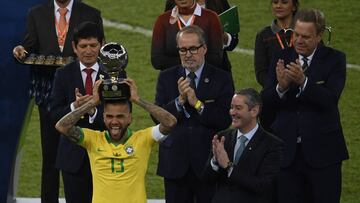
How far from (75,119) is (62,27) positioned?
5.72ft

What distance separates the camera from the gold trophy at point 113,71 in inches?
354

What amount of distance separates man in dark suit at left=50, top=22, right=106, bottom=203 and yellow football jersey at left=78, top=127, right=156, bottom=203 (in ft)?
1.97

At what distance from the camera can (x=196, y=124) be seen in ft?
32.8

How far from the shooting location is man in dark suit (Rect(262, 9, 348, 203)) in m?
10.0

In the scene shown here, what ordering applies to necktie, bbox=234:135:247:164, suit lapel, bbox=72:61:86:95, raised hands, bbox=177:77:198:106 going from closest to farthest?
necktie, bbox=234:135:247:164 → raised hands, bbox=177:77:198:106 → suit lapel, bbox=72:61:86:95

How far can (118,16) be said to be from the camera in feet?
59.5

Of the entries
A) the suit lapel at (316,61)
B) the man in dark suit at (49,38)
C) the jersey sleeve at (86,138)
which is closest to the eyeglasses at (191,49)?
the suit lapel at (316,61)

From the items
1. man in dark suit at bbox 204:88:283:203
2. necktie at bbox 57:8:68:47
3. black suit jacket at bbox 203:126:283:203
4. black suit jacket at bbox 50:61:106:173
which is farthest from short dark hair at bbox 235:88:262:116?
necktie at bbox 57:8:68:47

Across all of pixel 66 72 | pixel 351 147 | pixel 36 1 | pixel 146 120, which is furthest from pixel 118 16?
pixel 66 72

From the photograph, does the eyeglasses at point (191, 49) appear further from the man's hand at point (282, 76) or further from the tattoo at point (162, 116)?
the tattoo at point (162, 116)

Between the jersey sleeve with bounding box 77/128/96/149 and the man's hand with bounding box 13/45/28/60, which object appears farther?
the man's hand with bounding box 13/45/28/60

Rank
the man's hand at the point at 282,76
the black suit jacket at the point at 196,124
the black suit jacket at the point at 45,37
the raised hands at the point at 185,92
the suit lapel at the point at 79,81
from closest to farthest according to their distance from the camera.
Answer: the raised hands at the point at 185,92, the man's hand at the point at 282,76, the black suit jacket at the point at 196,124, the suit lapel at the point at 79,81, the black suit jacket at the point at 45,37

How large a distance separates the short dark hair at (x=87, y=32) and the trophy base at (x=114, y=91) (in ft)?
3.21

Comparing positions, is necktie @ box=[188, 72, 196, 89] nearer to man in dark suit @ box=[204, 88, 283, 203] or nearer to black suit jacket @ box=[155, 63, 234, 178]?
black suit jacket @ box=[155, 63, 234, 178]
